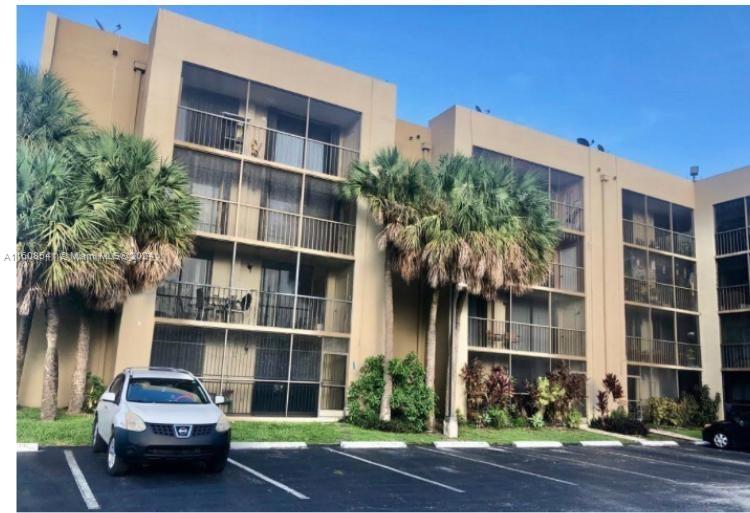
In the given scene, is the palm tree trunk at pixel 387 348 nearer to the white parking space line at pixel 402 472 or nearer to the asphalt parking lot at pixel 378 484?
the asphalt parking lot at pixel 378 484

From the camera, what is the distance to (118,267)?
14.1 meters

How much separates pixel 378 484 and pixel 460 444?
665 centimetres

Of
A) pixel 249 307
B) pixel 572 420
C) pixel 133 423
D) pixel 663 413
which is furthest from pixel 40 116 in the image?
pixel 663 413

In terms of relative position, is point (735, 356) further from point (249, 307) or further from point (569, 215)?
point (249, 307)

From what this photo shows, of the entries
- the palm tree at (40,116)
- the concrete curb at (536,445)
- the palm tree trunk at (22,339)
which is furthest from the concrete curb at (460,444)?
the palm tree trunk at (22,339)

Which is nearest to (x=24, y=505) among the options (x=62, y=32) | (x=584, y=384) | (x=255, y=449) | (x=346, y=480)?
(x=346, y=480)

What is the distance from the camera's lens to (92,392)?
593 inches

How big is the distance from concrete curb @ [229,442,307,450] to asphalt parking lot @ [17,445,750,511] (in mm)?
442

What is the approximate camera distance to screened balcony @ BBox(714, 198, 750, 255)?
84.4 ft

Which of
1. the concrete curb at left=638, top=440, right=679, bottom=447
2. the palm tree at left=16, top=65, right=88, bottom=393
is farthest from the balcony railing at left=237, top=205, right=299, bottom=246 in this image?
the concrete curb at left=638, top=440, right=679, bottom=447

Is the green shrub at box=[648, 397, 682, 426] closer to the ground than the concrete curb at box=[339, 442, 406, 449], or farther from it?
farther from it

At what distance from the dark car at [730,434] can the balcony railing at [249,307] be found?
12.2 meters

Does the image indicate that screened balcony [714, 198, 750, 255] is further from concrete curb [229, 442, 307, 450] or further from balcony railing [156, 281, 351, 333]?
concrete curb [229, 442, 307, 450]

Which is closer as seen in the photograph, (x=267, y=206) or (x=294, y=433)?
(x=294, y=433)
